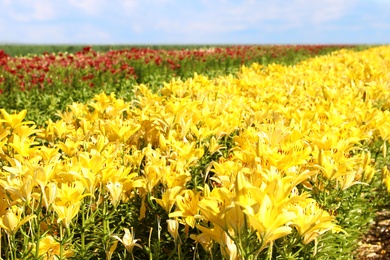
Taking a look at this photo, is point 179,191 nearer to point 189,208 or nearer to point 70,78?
point 189,208

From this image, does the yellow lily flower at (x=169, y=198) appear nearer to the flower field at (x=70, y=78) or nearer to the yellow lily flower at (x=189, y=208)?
the yellow lily flower at (x=189, y=208)

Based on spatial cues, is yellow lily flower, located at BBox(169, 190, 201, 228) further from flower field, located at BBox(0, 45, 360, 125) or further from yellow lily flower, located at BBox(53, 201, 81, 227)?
flower field, located at BBox(0, 45, 360, 125)

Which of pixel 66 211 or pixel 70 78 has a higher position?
pixel 66 211

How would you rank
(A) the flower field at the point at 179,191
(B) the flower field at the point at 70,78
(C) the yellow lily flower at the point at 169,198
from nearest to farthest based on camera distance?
(A) the flower field at the point at 179,191 → (C) the yellow lily flower at the point at 169,198 → (B) the flower field at the point at 70,78

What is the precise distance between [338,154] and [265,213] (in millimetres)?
1046

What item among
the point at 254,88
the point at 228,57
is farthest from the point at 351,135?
the point at 228,57

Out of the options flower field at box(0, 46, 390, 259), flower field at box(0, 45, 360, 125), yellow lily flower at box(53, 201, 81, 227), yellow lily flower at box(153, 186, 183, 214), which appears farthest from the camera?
flower field at box(0, 45, 360, 125)

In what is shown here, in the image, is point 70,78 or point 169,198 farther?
point 70,78

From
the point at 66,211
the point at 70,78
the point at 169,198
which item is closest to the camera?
the point at 66,211

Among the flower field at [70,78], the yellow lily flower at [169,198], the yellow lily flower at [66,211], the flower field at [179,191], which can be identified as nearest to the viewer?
the flower field at [179,191]

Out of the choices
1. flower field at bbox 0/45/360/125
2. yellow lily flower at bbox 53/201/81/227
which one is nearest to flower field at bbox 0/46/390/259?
yellow lily flower at bbox 53/201/81/227

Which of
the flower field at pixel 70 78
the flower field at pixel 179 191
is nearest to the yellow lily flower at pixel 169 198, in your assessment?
the flower field at pixel 179 191

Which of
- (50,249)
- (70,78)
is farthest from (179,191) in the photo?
(70,78)

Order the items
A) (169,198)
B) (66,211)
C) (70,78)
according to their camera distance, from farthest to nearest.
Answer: (70,78) < (169,198) < (66,211)
